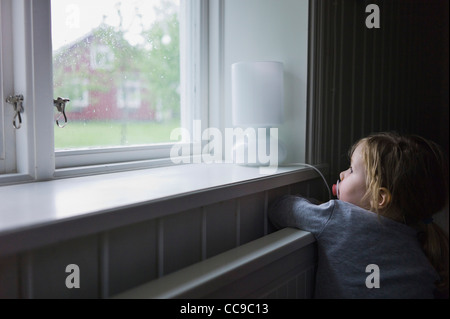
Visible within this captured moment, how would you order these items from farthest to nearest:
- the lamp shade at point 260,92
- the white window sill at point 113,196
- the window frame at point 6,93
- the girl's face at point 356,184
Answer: the lamp shade at point 260,92 → the girl's face at point 356,184 → the window frame at point 6,93 → the white window sill at point 113,196

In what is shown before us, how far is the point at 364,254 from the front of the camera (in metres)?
1.02

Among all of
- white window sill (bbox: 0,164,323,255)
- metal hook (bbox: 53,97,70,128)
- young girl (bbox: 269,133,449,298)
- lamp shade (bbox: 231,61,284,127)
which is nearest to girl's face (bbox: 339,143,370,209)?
young girl (bbox: 269,133,449,298)

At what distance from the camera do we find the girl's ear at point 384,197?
40.6 inches

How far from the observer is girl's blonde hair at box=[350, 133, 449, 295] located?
1033mm

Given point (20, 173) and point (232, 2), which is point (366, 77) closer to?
point (232, 2)

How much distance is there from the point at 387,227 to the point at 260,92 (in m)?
0.53

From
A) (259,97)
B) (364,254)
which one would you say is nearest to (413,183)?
(364,254)

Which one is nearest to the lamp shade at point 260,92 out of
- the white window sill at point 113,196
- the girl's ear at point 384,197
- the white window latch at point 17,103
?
the white window sill at point 113,196

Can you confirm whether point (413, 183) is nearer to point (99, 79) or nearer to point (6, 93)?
point (99, 79)

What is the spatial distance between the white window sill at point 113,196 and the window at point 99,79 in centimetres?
9

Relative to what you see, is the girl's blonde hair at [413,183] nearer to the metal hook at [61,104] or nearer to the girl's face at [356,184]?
the girl's face at [356,184]

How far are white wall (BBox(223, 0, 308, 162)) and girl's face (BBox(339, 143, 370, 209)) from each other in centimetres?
24

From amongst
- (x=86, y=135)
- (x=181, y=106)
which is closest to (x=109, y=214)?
(x=86, y=135)

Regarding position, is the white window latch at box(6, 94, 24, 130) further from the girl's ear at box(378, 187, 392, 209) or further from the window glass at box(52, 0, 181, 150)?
the girl's ear at box(378, 187, 392, 209)
